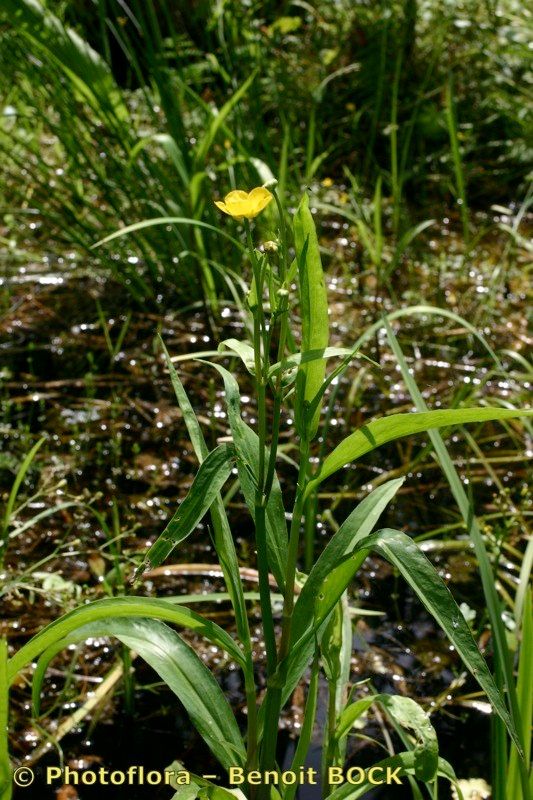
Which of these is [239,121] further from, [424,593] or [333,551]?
[424,593]

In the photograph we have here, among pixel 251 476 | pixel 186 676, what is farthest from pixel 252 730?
pixel 251 476

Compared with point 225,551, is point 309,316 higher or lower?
higher

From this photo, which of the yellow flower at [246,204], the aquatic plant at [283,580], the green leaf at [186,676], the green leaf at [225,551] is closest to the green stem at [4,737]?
the aquatic plant at [283,580]

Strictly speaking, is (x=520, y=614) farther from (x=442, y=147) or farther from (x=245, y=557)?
(x=442, y=147)

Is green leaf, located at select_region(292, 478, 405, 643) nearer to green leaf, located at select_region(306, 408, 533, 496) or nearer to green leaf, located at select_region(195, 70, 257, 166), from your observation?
green leaf, located at select_region(306, 408, 533, 496)

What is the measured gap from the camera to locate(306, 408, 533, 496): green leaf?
2.70ft

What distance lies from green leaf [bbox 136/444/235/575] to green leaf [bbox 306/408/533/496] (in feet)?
0.34

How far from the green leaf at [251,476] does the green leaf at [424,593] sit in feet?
0.34

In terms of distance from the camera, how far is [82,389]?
2.02 meters

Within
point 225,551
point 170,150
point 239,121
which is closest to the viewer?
point 225,551

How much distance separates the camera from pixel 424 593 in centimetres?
79

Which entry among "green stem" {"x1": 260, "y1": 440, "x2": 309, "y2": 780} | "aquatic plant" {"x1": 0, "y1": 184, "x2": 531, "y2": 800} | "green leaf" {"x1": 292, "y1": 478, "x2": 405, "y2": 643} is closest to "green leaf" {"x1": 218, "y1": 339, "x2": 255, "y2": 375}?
"aquatic plant" {"x1": 0, "y1": 184, "x2": 531, "y2": 800}

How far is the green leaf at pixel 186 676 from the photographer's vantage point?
3.06 ft

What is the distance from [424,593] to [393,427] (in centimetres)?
17
